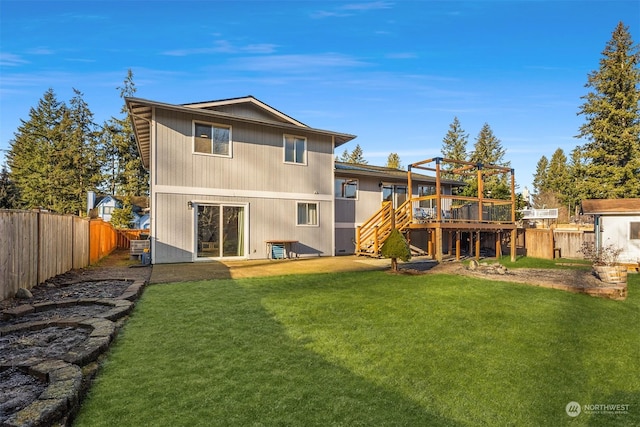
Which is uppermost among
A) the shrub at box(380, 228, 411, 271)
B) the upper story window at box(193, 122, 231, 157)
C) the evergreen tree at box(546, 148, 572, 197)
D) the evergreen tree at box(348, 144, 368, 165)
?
the evergreen tree at box(348, 144, 368, 165)

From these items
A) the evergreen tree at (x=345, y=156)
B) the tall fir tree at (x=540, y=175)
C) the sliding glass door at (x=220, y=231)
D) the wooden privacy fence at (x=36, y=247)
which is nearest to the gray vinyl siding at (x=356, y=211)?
the sliding glass door at (x=220, y=231)

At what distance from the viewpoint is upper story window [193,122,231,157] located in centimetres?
1259

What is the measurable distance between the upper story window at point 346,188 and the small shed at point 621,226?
952 cm

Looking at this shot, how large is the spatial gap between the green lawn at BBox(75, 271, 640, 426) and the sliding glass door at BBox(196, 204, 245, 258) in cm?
610

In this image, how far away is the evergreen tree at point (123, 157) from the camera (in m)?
32.5

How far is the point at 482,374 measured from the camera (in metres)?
3.33

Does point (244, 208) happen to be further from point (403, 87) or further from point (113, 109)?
point (113, 109)

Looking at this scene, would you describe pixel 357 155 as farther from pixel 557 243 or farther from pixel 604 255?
pixel 604 255

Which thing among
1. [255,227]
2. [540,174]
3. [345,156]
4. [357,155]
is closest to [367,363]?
[255,227]

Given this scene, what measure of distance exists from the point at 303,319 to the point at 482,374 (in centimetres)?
249

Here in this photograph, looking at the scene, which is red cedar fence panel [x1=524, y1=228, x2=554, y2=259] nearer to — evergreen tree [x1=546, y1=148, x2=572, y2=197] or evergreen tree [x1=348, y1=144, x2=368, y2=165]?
evergreen tree [x1=546, y1=148, x2=572, y2=197]

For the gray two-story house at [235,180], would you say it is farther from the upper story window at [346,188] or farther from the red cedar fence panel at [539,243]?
the red cedar fence panel at [539,243]

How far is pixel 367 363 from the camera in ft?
11.6
